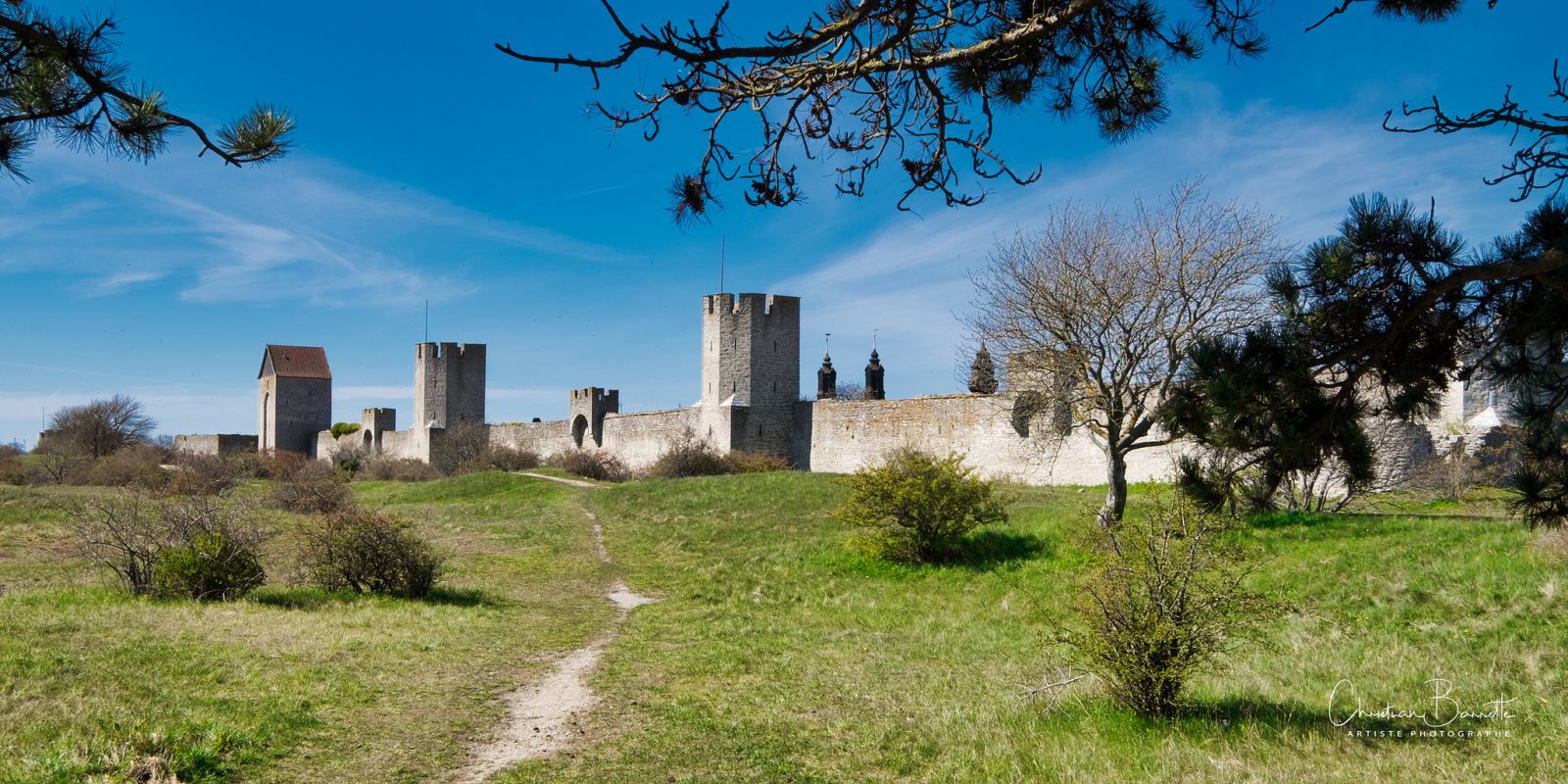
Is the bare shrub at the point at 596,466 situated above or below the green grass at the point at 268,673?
above

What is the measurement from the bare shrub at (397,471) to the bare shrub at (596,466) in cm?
822

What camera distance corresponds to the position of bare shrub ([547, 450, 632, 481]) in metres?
33.9

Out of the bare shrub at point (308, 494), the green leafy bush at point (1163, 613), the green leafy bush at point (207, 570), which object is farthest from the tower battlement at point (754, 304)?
the green leafy bush at point (1163, 613)

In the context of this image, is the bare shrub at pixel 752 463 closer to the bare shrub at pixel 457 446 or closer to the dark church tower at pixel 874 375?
the dark church tower at pixel 874 375

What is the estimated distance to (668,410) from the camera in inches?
1358

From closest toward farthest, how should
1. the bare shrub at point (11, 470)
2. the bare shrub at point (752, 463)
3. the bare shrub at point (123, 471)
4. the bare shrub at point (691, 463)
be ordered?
the bare shrub at point (752, 463) → the bare shrub at point (691, 463) → the bare shrub at point (123, 471) → the bare shrub at point (11, 470)

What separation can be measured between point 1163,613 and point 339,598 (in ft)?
29.9

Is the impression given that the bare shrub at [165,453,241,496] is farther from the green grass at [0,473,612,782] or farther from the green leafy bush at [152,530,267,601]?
the green grass at [0,473,612,782]

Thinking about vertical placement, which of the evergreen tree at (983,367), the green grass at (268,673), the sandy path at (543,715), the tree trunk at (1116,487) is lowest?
the sandy path at (543,715)

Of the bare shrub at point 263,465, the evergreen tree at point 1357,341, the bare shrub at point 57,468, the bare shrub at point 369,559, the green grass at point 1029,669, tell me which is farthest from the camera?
the bare shrub at point 263,465

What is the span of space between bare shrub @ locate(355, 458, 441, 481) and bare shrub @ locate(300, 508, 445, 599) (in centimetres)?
2983

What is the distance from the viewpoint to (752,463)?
28719 mm

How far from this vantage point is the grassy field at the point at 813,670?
521 centimetres

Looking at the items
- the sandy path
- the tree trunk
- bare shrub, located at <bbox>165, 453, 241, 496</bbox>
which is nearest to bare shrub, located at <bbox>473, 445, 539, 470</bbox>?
bare shrub, located at <bbox>165, 453, 241, 496</bbox>
